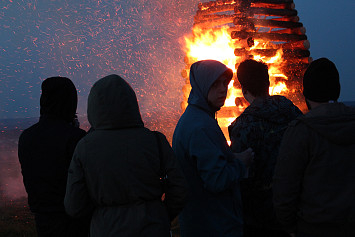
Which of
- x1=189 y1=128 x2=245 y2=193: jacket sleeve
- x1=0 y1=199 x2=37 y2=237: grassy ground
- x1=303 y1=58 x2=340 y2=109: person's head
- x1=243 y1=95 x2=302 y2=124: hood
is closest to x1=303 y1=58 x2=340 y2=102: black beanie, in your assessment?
x1=303 y1=58 x2=340 y2=109: person's head

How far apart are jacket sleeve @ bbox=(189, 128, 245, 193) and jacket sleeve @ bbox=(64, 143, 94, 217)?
2.76 feet

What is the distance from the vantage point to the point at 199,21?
9016 millimetres

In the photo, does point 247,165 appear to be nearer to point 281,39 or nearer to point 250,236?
point 250,236

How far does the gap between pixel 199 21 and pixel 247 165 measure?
6804 millimetres

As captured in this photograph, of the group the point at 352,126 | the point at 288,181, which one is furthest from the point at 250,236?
the point at 352,126

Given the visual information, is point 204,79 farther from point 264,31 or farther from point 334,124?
point 264,31

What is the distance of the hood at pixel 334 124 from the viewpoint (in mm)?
2389

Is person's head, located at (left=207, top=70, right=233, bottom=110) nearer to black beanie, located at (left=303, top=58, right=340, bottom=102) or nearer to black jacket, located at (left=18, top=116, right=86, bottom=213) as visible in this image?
black beanie, located at (left=303, top=58, right=340, bottom=102)

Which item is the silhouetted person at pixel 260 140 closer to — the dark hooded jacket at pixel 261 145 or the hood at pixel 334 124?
the dark hooded jacket at pixel 261 145

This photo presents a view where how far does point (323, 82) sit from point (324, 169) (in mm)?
652

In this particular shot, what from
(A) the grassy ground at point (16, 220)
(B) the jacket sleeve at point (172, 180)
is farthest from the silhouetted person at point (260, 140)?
(A) the grassy ground at point (16, 220)

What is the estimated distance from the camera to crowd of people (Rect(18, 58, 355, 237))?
2430 mm

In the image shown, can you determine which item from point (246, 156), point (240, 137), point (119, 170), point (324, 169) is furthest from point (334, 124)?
point (119, 170)

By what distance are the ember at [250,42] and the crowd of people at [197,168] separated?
16.2ft
